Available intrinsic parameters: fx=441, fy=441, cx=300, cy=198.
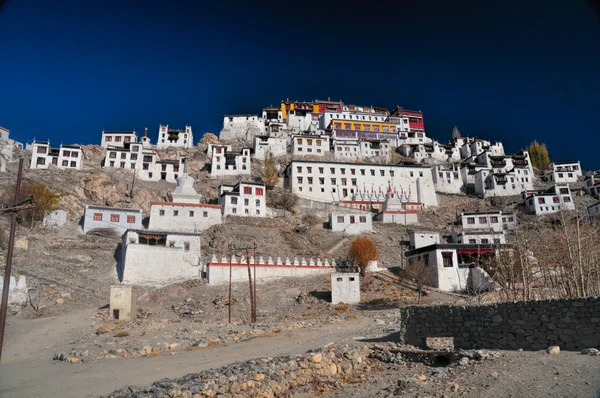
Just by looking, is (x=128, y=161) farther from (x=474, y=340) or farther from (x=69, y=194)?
(x=474, y=340)

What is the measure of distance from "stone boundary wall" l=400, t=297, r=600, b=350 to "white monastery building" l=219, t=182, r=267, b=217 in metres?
45.9

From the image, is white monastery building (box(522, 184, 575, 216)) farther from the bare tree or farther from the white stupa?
the white stupa

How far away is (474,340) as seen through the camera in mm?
13109

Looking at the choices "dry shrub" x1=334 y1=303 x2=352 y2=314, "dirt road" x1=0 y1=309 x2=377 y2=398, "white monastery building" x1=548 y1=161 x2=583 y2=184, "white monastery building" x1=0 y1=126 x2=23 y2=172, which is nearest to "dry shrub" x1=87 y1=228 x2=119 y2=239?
"dirt road" x1=0 y1=309 x2=377 y2=398

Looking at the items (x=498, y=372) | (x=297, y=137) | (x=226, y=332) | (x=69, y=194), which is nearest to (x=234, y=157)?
(x=297, y=137)

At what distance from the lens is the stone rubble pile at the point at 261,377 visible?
10.3 metres

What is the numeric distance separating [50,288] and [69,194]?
25.1m

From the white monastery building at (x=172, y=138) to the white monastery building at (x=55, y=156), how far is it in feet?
63.7

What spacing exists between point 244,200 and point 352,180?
903 inches

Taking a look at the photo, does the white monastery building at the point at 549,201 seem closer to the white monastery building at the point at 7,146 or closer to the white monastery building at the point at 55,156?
the white monastery building at the point at 55,156

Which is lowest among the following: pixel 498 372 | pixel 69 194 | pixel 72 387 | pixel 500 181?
pixel 72 387

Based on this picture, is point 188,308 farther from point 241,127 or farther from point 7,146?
point 241,127

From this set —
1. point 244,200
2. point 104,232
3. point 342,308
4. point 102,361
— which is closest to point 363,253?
point 342,308

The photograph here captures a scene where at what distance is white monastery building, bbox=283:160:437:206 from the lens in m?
73.8
